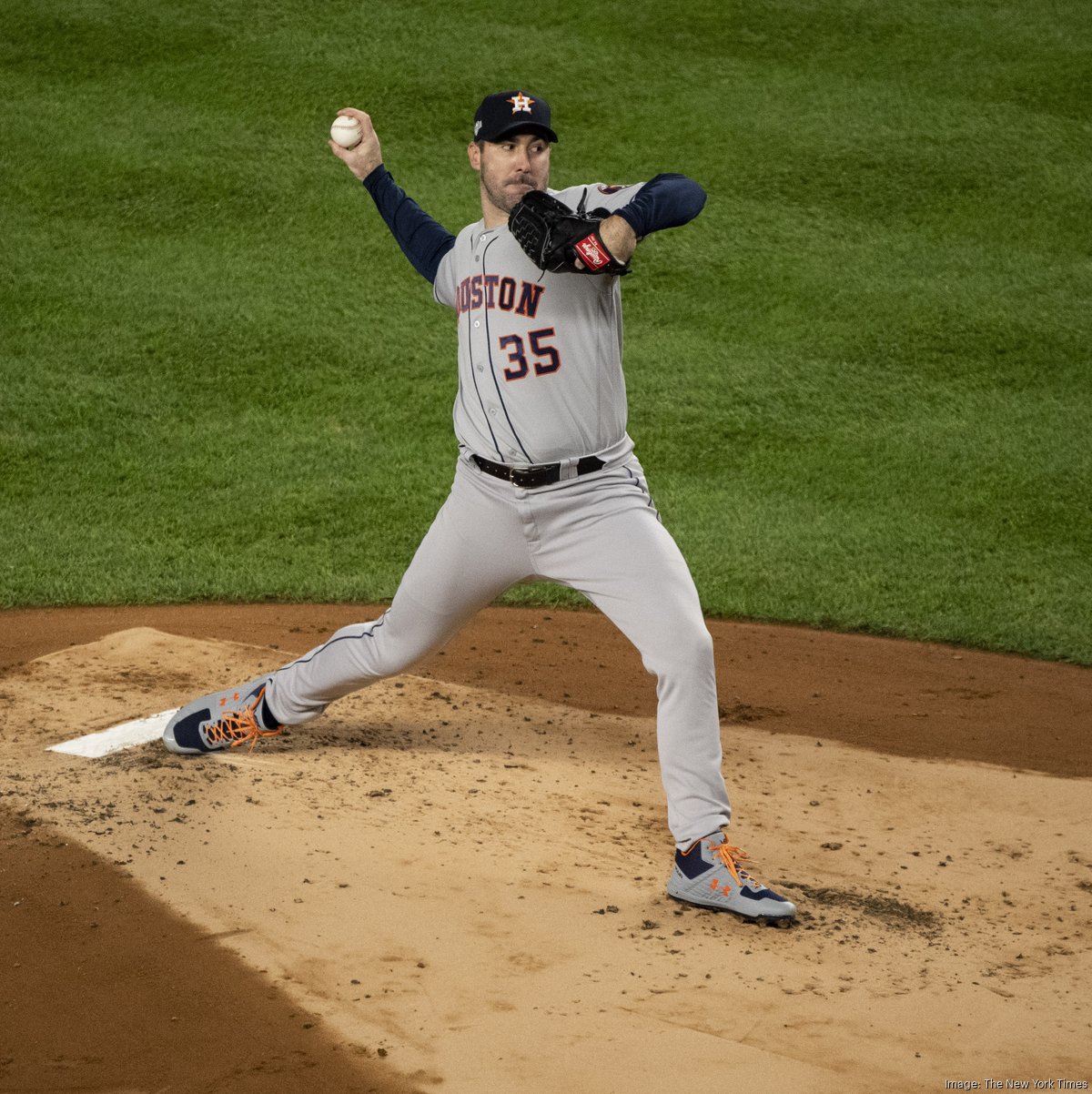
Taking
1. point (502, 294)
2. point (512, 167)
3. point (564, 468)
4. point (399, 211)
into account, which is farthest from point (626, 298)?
point (564, 468)

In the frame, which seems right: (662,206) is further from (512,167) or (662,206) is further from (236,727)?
(236,727)

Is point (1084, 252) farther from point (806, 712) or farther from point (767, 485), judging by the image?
point (806, 712)

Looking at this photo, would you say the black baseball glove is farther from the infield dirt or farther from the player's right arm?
the infield dirt

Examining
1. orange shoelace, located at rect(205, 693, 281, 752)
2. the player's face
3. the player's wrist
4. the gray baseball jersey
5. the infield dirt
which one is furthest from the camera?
orange shoelace, located at rect(205, 693, 281, 752)

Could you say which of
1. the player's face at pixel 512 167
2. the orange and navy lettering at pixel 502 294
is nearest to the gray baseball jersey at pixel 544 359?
the orange and navy lettering at pixel 502 294

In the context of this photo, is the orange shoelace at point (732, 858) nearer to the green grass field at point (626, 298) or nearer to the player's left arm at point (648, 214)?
the player's left arm at point (648, 214)

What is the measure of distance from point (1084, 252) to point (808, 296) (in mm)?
2570

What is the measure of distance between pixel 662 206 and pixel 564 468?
76cm

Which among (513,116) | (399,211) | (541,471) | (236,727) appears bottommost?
(236,727)

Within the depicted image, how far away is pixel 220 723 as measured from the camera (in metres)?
4.48

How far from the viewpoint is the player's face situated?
3963 mm

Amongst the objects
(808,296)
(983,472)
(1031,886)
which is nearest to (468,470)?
(1031,886)

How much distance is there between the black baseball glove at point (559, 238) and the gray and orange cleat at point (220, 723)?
68.1 inches

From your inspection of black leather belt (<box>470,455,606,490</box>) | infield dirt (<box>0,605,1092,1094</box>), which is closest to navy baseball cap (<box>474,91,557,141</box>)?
black leather belt (<box>470,455,606,490</box>)
